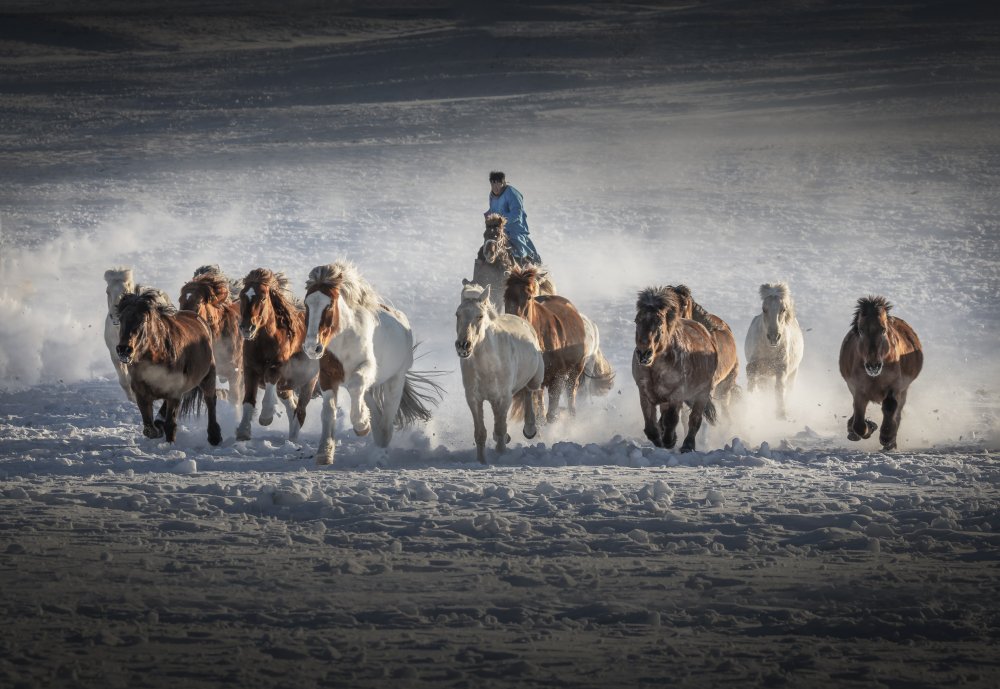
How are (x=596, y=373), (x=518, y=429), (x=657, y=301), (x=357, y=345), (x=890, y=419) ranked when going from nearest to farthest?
(x=357, y=345) → (x=657, y=301) → (x=890, y=419) → (x=518, y=429) → (x=596, y=373)

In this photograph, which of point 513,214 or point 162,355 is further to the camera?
point 513,214

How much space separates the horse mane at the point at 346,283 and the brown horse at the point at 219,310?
160 centimetres

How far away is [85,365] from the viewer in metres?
16.8

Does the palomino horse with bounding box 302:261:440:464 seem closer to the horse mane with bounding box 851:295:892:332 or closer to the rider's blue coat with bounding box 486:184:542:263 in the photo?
the rider's blue coat with bounding box 486:184:542:263

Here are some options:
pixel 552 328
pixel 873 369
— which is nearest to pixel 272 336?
pixel 552 328

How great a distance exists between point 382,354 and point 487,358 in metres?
0.83

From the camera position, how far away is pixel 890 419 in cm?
1134

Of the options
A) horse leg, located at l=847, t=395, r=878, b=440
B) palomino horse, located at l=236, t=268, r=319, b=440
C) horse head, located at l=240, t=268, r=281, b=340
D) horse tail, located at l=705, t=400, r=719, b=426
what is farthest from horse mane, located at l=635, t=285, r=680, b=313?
horse head, located at l=240, t=268, r=281, b=340

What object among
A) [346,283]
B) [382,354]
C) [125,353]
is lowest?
[125,353]

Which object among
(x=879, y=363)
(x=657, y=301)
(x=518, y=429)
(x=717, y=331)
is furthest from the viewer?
(x=518, y=429)

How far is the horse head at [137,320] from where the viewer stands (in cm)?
1022

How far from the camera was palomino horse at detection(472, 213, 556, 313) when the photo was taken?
13508 mm

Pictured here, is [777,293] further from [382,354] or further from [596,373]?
[382,354]

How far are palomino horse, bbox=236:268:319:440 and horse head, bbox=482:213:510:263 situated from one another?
309 centimetres
